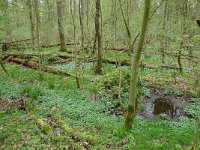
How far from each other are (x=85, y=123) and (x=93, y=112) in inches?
38.4

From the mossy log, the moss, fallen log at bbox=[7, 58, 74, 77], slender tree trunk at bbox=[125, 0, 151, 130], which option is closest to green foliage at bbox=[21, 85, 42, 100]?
fallen log at bbox=[7, 58, 74, 77]

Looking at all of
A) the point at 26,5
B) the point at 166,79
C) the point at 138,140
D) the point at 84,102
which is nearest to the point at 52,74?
the point at 26,5

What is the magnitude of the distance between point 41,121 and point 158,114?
15.4ft

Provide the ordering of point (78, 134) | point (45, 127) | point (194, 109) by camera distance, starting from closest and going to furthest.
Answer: point (78, 134)
point (45, 127)
point (194, 109)

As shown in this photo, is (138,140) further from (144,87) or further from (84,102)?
(144,87)

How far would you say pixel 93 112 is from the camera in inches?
425

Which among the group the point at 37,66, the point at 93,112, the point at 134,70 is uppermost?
the point at 134,70

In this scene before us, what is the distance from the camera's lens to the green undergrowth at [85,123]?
8.28 m

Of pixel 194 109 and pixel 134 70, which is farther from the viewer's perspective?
pixel 194 109

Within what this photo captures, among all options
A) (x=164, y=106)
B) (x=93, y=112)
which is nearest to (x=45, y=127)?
(x=93, y=112)

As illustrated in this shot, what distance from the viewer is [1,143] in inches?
328

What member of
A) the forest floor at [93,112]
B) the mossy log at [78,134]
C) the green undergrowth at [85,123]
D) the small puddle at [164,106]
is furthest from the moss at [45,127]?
the small puddle at [164,106]

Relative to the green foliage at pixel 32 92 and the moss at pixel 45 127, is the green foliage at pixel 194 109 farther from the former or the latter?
the green foliage at pixel 32 92

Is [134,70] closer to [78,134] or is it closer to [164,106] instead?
[78,134]
